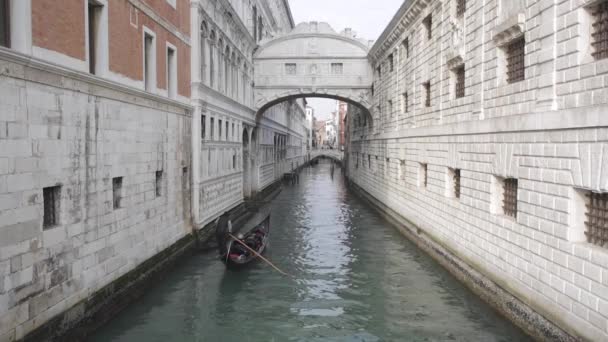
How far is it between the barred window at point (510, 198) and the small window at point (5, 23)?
746cm

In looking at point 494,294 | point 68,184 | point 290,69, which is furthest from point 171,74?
point 290,69

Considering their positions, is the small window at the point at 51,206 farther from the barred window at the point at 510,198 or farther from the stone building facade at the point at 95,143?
the barred window at the point at 510,198

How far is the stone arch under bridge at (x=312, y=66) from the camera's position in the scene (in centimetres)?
2292

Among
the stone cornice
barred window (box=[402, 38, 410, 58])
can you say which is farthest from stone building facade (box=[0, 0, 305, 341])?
barred window (box=[402, 38, 410, 58])

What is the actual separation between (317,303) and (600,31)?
20.2ft

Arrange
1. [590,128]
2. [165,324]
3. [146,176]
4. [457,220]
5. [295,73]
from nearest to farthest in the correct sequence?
1. [590,128]
2. [165,324]
3. [146,176]
4. [457,220]
5. [295,73]

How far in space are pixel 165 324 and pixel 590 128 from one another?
6629 millimetres

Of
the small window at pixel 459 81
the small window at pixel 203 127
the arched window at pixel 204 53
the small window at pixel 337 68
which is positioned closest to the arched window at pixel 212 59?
the arched window at pixel 204 53

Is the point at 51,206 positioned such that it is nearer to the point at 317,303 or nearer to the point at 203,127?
the point at 317,303

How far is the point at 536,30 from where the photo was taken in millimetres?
7301

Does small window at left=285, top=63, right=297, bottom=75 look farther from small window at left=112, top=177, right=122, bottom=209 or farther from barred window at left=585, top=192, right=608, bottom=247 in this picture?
barred window at left=585, top=192, right=608, bottom=247

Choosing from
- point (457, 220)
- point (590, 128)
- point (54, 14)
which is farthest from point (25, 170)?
point (457, 220)

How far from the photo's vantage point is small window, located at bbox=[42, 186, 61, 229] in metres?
6.38

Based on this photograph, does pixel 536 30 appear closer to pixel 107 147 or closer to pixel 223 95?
pixel 107 147
